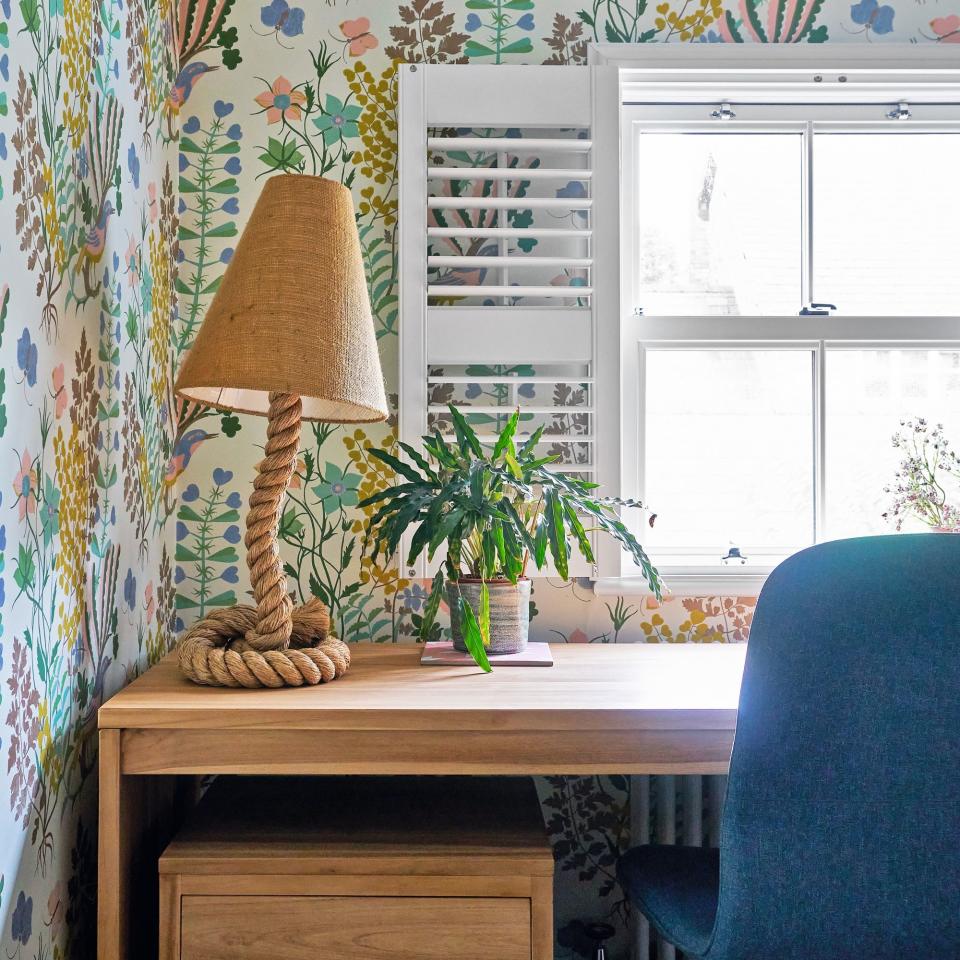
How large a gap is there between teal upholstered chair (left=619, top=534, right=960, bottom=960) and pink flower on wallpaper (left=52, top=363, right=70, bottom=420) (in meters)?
0.99

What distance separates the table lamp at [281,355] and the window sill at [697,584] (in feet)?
2.13

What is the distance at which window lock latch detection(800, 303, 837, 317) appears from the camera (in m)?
2.12

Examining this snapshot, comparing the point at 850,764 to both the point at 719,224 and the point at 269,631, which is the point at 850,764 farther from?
the point at 719,224

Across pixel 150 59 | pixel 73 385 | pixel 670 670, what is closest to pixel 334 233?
pixel 73 385

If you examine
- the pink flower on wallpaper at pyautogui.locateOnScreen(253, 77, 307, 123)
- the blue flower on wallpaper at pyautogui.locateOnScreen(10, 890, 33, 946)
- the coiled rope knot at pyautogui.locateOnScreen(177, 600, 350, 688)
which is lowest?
the blue flower on wallpaper at pyautogui.locateOnScreen(10, 890, 33, 946)

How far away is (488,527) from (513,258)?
64 centimetres

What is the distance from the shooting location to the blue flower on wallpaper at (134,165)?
5.48 feet

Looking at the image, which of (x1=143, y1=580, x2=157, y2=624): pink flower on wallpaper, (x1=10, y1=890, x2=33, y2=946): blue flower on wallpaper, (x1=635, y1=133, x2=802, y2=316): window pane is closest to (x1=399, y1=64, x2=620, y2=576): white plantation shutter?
(x1=635, y1=133, x2=802, y2=316): window pane

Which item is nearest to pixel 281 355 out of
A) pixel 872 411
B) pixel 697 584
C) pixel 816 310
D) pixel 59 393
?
pixel 59 393

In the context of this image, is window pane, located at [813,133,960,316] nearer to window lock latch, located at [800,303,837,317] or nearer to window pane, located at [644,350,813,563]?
window lock latch, located at [800,303,837,317]

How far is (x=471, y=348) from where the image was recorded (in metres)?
1.98

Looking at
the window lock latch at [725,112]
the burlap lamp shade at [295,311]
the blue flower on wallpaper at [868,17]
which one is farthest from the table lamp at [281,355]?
the blue flower on wallpaper at [868,17]

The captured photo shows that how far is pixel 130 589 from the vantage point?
1685mm

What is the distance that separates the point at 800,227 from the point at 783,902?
5.06 feet
